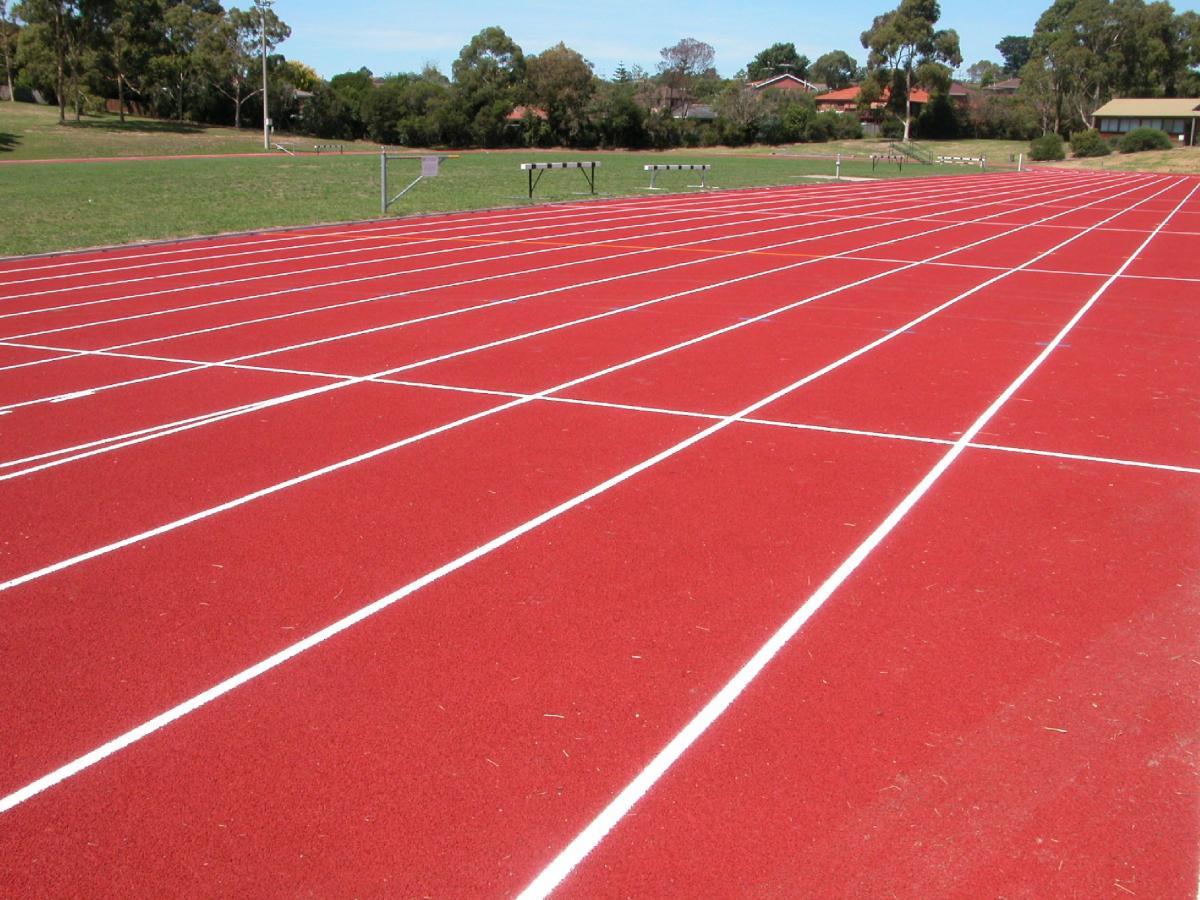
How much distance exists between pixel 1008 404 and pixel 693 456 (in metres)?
2.85

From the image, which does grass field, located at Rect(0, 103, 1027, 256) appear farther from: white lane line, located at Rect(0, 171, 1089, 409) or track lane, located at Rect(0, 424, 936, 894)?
track lane, located at Rect(0, 424, 936, 894)

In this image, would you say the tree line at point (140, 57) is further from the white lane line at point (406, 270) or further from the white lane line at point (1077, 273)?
the white lane line at point (1077, 273)

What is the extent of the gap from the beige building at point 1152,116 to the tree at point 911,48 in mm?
12860

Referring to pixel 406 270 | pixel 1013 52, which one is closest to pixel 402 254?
pixel 406 270

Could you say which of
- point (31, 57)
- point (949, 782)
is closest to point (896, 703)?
point (949, 782)

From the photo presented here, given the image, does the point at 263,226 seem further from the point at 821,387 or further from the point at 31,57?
the point at 31,57

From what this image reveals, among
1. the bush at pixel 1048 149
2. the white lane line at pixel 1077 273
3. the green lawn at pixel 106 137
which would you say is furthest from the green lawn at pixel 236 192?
the bush at pixel 1048 149

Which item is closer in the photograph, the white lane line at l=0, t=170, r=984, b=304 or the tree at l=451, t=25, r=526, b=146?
the white lane line at l=0, t=170, r=984, b=304

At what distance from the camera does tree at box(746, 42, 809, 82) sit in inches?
5920

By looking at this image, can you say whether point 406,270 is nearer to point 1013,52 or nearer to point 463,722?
point 463,722

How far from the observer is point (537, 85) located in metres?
77.8

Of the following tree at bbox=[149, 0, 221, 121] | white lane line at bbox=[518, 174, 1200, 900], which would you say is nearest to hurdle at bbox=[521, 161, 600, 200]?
white lane line at bbox=[518, 174, 1200, 900]

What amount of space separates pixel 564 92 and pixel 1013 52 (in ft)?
431

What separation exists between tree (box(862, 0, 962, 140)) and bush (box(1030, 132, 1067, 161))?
12627 millimetres
